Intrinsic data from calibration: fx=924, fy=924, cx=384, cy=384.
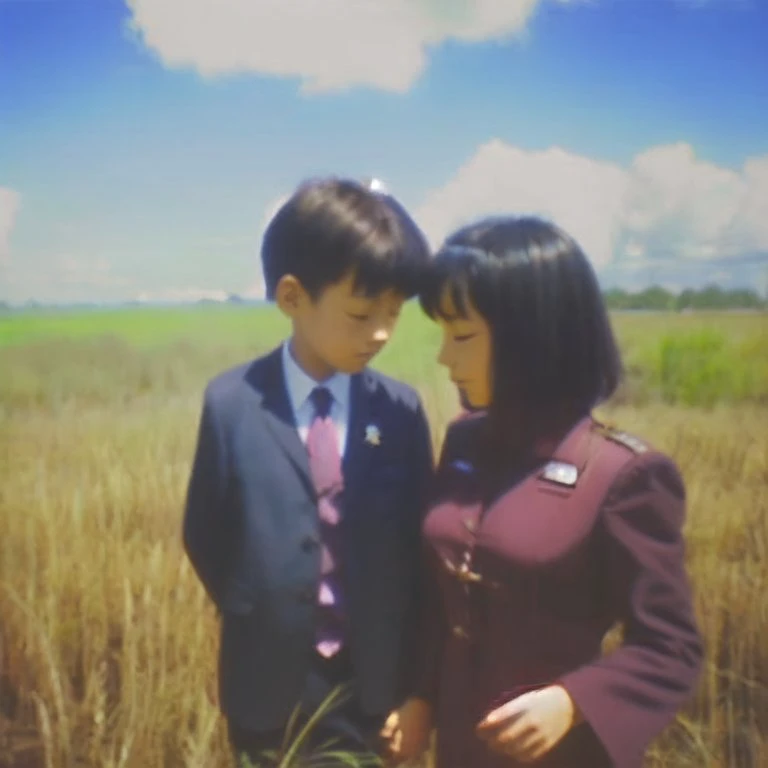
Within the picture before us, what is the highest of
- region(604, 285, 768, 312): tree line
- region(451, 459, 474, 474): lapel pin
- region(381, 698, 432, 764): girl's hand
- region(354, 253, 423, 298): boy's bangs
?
region(354, 253, 423, 298): boy's bangs

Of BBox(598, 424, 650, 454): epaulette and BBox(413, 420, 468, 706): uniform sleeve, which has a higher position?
BBox(598, 424, 650, 454): epaulette

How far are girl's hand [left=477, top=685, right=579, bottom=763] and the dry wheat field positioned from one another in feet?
1.58

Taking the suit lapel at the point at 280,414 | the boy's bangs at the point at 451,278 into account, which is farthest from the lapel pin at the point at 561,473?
the suit lapel at the point at 280,414

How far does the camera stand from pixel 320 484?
1065mm

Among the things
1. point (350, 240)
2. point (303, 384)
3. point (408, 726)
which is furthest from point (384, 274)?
point (408, 726)

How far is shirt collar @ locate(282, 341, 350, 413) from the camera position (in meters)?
1.08

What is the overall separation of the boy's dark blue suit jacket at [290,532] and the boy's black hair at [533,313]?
0.60 feet

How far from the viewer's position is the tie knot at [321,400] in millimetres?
1085

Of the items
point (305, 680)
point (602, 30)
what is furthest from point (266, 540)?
point (602, 30)

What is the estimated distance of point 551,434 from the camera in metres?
0.94

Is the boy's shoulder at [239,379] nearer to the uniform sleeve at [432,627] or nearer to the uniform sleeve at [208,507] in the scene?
the uniform sleeve at [208,507]

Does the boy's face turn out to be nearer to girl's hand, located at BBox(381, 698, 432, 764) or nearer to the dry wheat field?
the dry wheat field

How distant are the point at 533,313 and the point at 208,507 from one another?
18.0 inches

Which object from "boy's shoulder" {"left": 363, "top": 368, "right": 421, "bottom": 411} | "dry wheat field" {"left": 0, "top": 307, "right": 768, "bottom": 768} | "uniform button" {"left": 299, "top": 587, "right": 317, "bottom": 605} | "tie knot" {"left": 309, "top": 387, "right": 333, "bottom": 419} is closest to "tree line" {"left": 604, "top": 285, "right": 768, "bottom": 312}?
"dry wheat field" {"left": 0, "top": 307, "right": 768, "bottom": 768}
